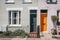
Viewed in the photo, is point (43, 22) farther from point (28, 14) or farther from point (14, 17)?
point (14, 17)

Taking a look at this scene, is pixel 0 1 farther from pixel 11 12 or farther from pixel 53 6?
pixel 53 6

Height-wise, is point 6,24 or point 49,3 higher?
point 49,3

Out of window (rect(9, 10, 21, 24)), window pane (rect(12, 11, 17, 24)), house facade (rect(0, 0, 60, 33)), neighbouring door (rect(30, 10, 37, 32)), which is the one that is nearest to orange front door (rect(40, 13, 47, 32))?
house facade (rect(0, 0, 60, 33))

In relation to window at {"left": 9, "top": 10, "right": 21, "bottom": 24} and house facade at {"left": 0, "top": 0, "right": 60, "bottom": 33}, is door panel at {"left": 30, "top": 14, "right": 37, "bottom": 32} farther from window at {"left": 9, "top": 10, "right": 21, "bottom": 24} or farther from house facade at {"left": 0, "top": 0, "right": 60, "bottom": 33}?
window at {"left": 9, "top": 10, "right": 21, "bottom": 24}

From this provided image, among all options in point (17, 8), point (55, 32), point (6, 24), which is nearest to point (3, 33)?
point (6, 24)

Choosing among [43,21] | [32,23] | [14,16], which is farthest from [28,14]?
[43,21]

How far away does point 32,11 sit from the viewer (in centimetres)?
2533

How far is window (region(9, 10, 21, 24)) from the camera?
25.4 m

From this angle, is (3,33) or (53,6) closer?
(3,33)

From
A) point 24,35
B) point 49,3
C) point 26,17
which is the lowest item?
point 24,35

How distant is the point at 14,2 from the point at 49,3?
173 inches

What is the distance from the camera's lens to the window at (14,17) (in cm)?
2539

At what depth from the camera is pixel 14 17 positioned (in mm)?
25469

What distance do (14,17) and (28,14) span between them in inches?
72.6
